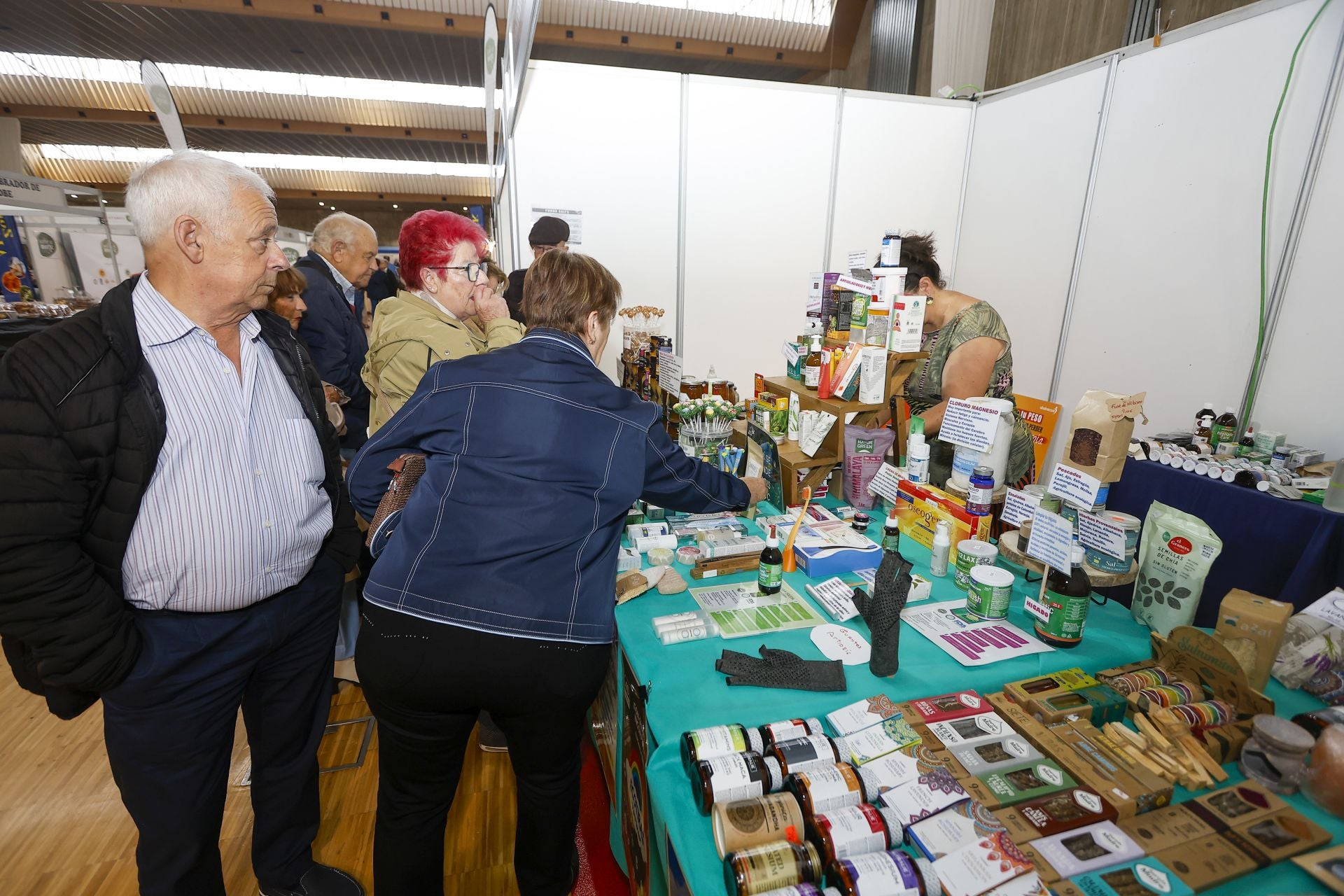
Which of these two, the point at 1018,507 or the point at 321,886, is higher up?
the point at 1018,507

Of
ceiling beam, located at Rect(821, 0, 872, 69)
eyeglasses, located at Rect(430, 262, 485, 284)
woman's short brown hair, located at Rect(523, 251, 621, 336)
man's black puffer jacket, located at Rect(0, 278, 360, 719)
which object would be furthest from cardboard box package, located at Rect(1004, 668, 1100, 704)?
ceiling beam, located at Rect(821, 0, 872, 69)

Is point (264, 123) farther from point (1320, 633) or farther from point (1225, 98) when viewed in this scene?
point (1320, 633)

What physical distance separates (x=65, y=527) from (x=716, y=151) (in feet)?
13.8

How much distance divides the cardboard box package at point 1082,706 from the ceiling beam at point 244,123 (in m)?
10.1

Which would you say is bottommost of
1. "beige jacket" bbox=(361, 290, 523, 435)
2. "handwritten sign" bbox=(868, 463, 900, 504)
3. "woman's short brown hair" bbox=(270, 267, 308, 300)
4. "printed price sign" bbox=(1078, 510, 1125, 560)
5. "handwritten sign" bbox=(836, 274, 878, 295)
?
"handwritten sign" bbox=(868, 463, 900, 504)

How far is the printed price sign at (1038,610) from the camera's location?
4.65 feet

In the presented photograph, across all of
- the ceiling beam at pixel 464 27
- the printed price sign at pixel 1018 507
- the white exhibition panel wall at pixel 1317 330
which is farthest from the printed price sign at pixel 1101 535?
the ceiling beam at pixel 464 27

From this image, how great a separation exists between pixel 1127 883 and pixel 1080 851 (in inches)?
2.3

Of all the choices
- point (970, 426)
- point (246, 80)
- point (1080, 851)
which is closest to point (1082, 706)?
point (1080, 851)

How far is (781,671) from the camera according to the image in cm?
126

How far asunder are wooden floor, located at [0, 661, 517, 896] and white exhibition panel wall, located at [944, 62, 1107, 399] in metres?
4.39

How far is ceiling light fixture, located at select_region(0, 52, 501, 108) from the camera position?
263 inches

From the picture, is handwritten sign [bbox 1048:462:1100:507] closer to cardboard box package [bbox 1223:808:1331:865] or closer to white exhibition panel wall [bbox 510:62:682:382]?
cardboard box package [bbox 1223:808:1331:865]

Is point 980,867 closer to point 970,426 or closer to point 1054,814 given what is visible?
point 1054,814
